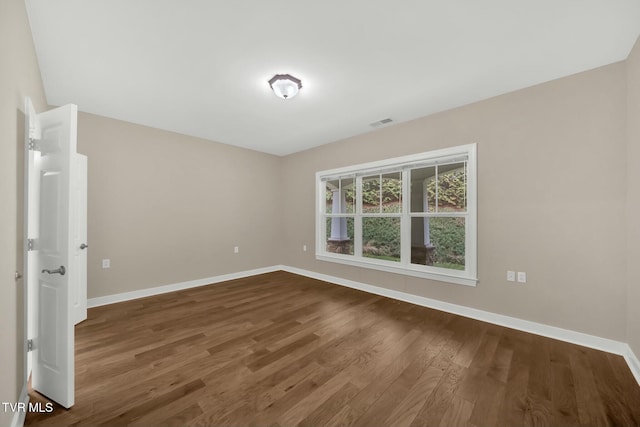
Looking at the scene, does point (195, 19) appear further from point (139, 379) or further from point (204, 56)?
point (139, 379)

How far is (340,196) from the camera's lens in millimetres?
4820

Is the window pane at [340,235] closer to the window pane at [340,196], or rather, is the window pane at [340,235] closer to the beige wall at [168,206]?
the window pane at [340,196]

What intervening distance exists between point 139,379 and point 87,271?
2.37 metres

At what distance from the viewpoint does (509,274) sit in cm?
280

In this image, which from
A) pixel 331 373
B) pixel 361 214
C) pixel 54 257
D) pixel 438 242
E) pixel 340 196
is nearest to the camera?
pixel 54 257

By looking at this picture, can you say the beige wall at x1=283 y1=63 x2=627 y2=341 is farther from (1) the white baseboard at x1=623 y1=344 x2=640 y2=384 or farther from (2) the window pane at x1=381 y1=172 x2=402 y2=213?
(2) the window pane at x1=381 y1=172 x2=402 y2=213

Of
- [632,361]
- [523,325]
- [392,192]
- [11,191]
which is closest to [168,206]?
[11,191]

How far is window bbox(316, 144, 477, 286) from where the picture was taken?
3.23 metres

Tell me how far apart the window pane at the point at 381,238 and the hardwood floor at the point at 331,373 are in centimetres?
109

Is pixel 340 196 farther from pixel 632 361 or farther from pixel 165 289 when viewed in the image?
pixel 632 361

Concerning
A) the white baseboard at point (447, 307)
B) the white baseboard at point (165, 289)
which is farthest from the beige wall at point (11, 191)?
the white baseboard at point (447, 307)

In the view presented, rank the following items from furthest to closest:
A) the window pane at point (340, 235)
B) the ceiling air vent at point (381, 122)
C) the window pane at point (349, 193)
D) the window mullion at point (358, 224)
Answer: the window pane at point (340, 235), the window pane at point (349, 193), the window mullion at point (358, 224), the ceiling air vent at point (381, 122)

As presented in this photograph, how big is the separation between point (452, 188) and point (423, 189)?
40cm

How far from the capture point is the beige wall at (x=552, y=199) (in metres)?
2.29
